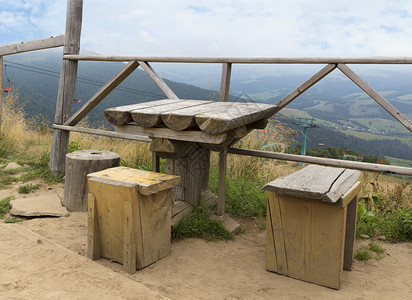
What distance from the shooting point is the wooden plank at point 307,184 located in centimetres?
207

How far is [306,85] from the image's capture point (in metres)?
3.18

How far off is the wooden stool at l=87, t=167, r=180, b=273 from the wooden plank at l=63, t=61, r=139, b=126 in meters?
1.76

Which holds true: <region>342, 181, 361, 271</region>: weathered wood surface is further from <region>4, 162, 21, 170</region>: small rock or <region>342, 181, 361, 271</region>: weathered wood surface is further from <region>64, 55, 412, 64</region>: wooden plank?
<region>4, 162, 21, 170</region>: small rock

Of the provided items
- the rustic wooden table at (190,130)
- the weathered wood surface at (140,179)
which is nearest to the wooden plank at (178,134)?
the rustic wooden table at (190,130)

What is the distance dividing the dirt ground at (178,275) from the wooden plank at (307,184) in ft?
2.15

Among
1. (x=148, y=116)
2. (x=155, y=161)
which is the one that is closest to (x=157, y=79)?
(x=155, y=161)

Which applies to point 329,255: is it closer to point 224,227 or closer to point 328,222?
point 328,222

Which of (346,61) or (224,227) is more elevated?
(346,61)

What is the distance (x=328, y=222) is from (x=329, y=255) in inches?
8.8

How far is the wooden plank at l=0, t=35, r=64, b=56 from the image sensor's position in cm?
485

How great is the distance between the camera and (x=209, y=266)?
2555 millimetres

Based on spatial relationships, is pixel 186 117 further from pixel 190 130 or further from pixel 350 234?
pixel 350 234

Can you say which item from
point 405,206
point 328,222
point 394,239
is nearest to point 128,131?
point 328,222

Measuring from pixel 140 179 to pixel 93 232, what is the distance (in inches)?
21.6
